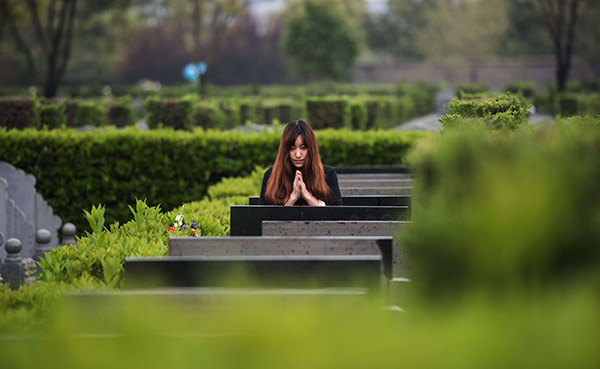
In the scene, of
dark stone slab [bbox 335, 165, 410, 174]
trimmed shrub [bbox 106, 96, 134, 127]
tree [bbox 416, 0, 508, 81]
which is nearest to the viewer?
dark stone slab [bbox 335, 165, 410, 174]

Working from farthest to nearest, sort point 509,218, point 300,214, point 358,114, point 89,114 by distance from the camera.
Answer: point 89,114, point 358,114, point 300,214, point 509,218

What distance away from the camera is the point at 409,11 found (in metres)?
79.6

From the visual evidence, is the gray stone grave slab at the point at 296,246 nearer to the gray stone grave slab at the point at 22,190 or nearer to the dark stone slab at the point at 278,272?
the dark stone slab at the point at 278,272

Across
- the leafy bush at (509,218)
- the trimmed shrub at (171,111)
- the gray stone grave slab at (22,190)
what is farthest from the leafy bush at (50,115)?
the leafy bush at (509,218)

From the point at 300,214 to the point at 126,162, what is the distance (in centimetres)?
708

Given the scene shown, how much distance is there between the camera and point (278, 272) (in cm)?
400

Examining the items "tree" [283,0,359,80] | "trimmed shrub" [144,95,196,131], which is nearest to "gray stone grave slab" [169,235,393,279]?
"trimmed shrub" [144,95,196,131]

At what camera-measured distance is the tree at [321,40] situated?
46781 millimetres

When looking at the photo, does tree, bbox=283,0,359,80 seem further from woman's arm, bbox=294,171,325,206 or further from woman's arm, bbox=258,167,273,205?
woman's arm, bbox=294,171,325,206

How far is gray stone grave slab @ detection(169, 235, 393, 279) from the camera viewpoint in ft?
14.4

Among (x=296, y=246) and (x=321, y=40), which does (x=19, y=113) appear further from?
(x=321, y=40)

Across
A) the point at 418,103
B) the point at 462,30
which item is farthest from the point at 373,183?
the point at 462,30

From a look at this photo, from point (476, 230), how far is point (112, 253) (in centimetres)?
265

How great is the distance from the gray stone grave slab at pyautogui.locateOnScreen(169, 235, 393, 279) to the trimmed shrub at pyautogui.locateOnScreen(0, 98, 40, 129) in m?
11.7
